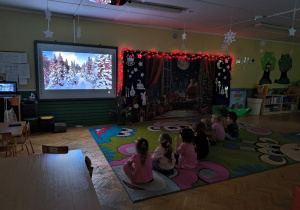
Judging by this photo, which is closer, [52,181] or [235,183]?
[52,181]

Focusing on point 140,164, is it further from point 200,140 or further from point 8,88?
point 8,88

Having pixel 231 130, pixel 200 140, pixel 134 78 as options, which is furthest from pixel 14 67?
pixel 231 130

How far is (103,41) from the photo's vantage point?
5.59 meters

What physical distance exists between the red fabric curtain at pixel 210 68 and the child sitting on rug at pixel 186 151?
175 inches

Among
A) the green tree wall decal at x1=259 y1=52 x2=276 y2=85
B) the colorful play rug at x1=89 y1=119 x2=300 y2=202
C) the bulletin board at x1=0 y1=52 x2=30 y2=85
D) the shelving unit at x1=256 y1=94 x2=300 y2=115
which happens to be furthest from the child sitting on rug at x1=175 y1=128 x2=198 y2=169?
the green tree wall decal at x1=259 y1=52 x2=276 y2=85

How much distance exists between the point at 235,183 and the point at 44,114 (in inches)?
182

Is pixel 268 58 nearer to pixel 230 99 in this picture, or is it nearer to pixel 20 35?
pixel 230 99

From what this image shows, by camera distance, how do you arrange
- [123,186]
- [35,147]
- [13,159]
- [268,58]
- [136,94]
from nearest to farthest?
[13,159] < [123,186] < [35,147] < [136,94] < [268,58]

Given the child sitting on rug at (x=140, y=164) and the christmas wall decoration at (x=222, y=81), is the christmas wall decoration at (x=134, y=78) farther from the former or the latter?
the child sitting on rug at (x=140, y=164)

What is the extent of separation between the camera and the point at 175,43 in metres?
6.52

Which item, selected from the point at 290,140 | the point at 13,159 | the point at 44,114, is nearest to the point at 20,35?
the point at 44,114

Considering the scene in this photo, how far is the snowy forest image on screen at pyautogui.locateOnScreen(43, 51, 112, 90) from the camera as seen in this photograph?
509 centimetres

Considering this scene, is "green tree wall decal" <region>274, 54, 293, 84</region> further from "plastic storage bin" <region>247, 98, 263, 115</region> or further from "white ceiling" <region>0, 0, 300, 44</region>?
"white ceiling" <region>0, 0, 300, 44</region>

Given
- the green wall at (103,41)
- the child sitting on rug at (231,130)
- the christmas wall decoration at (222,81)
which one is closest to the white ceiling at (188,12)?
the green wall at (103,41)
